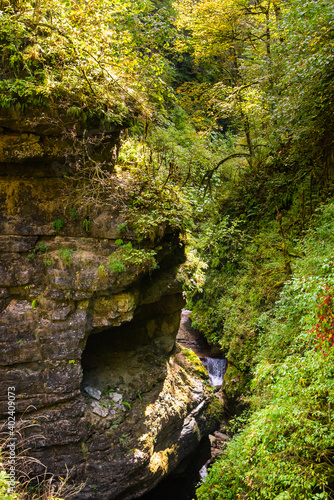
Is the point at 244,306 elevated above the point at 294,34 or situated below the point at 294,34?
below

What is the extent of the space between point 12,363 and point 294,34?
7691 millimetres

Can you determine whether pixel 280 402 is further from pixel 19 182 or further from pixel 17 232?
pixel 19 182

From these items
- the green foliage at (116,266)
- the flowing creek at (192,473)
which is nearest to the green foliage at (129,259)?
the green foliage at (116,266)

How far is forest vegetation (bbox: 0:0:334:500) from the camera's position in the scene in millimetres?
3711

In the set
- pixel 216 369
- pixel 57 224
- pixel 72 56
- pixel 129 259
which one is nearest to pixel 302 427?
pixel 129 259

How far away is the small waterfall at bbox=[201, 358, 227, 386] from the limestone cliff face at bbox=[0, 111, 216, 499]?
3779 mm

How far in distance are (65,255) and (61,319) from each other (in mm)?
1174

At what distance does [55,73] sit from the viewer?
5.52 m

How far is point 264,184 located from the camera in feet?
34.0

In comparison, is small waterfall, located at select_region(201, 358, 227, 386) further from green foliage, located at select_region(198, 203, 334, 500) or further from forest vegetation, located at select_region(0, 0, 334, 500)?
green foliage, located at select_region(198, 203, 334, 500)

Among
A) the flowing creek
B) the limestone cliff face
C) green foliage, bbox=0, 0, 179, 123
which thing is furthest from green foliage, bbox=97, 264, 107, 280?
the flowing creek

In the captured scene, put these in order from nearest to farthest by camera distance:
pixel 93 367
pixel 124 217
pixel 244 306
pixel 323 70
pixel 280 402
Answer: pixel 280 402 < pixel 323 70 < pixel 124 217 < pixel 93 367 < pixel 244 306

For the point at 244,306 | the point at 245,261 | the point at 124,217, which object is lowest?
the point at 244,306

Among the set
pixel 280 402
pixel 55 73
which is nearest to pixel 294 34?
pixel 55 73
